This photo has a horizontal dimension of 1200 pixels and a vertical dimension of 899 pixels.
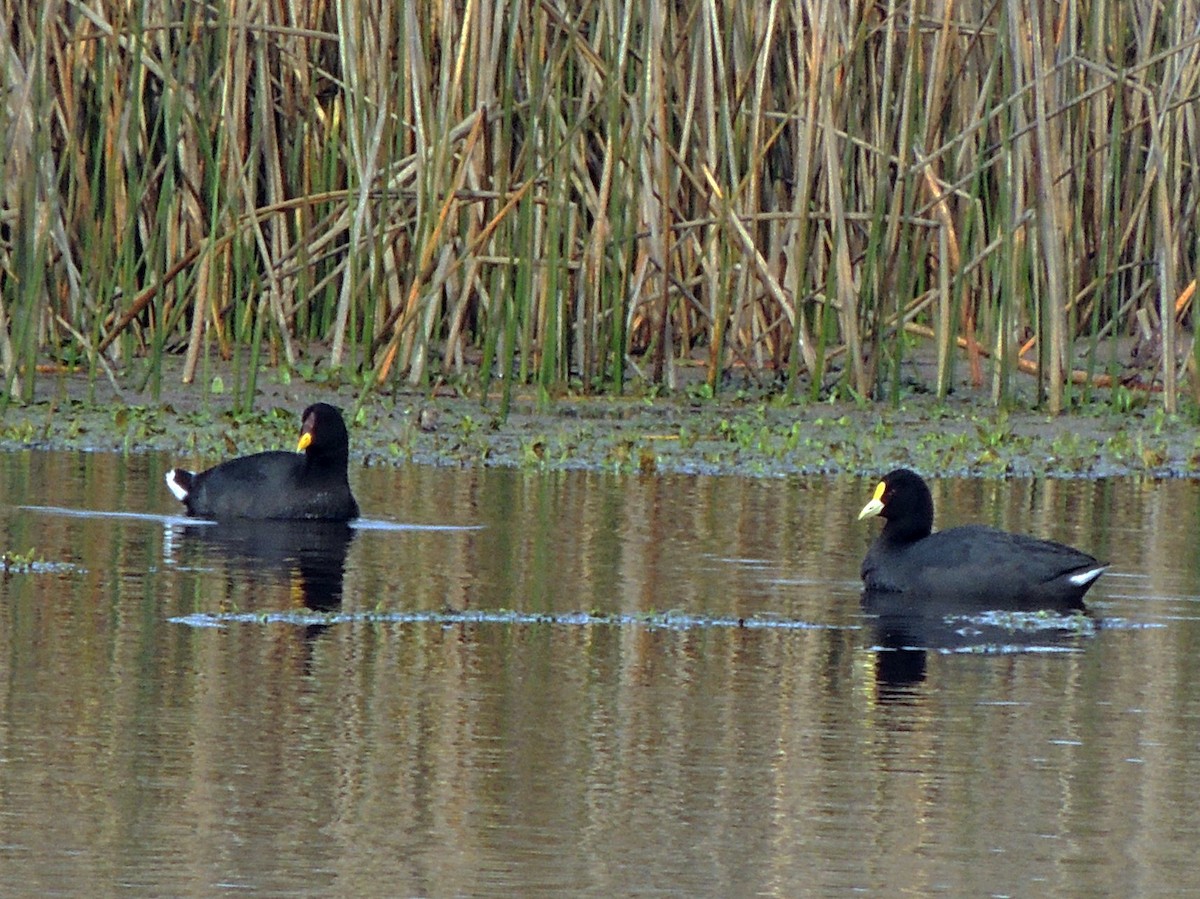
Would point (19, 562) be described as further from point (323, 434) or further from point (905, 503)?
point (905, 503)

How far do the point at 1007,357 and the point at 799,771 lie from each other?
23.0 ft

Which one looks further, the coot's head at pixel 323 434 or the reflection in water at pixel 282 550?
the coot's head at pixel 323 434

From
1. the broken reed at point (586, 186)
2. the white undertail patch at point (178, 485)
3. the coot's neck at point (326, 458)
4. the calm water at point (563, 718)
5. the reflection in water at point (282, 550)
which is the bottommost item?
the calm water at point (563, 718)

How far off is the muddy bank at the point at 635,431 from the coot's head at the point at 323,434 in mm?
1175

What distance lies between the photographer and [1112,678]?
253 inches

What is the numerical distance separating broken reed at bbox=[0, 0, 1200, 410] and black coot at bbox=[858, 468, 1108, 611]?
3.46 metres

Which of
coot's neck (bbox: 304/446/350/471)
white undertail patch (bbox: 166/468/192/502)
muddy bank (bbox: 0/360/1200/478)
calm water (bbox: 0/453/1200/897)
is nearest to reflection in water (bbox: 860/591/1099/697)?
calm water (bbox: 0/453/1200/897)

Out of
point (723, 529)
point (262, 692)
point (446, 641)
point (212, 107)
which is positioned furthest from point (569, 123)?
point (262, 692)

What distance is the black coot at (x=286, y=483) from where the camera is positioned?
951cm

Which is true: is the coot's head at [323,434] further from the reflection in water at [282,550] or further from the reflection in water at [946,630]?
the reflection in water at [946,630]

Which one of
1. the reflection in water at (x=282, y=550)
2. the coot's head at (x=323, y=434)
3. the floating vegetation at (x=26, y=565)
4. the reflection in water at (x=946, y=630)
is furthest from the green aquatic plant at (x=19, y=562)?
the reflection in water at (x=946, y=630)

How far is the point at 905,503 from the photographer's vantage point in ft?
27.8

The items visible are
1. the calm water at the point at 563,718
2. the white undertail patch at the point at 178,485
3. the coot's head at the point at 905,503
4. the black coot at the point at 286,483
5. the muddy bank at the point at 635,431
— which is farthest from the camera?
the muddy bank at the point at 635,431

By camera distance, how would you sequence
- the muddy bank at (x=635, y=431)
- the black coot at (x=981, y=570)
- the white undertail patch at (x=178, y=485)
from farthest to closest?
the muddy bank at (x=635, y=431) < the white undertail patch at (x=178, y=485) < the black coot at (x=981, y=570)
